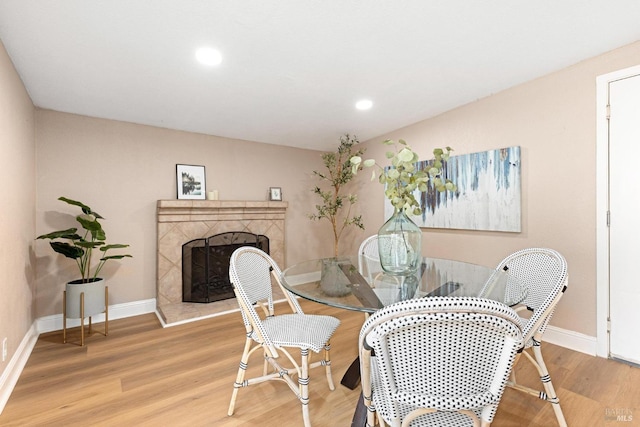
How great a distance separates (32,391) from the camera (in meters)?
2.01

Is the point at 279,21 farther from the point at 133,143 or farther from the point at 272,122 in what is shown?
the point at 133,143

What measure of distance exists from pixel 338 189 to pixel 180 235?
2.32m

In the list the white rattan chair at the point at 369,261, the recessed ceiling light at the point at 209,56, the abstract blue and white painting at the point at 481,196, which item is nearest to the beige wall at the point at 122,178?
the recessed ceiling light at the point at 209,56

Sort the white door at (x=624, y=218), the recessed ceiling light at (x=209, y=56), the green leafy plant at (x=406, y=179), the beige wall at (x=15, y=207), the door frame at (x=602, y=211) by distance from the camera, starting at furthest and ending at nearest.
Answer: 1. the door frame at (x=602, y=211)
2. the white door at (x=624, y=218)
3. the recessed ceiling light at (x=209, y=56)
4. the beige wall at (x=15, y=207)
5. the green leafy plant at (x=406, y=179)

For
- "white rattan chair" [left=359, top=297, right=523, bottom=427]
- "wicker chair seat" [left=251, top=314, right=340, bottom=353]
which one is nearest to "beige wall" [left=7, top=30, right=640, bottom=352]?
"wicker chair seat" [left=251, top=314, right=340, bottom=353]

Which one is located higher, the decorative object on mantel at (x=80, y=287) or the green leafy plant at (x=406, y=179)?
the green leafy plant at (x=406, y=179)

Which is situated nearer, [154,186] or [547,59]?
[547,59]

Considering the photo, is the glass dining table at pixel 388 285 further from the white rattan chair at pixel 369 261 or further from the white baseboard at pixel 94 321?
the white baseboard at pixel 94 321

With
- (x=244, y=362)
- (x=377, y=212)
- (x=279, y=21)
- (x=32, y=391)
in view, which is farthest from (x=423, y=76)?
(x=32, y=391)

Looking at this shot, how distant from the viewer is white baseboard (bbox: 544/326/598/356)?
245 cm

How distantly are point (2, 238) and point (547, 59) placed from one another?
13.6ft

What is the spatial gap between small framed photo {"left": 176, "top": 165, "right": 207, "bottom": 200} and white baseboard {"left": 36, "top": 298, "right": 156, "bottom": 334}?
1.33 m

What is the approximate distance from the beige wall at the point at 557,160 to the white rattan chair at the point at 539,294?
3.20ft

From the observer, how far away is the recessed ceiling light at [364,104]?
10.3ft
